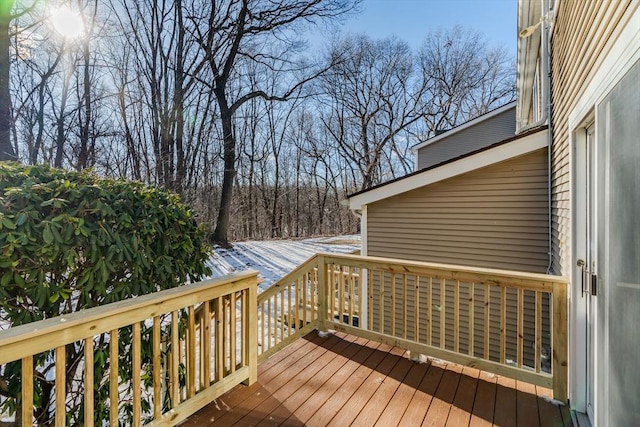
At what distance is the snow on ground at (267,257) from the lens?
964 centimetres

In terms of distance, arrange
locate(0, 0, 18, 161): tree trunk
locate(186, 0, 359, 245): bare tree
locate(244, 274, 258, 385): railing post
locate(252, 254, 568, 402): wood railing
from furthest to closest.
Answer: locate(186, 0, 359, 245): bare tree, locate(0, 0, 18, 161): tree trunk, locate(244, 274, 258, 385): railing post, locate(252, 254, 568, 402): wood railing

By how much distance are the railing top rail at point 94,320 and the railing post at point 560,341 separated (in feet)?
8.32

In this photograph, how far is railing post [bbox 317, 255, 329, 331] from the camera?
3.93 metres

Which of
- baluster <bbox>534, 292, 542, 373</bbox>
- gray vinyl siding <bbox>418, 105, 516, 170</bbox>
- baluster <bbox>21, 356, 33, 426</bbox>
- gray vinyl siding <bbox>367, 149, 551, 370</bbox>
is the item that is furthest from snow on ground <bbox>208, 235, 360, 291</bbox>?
baluster <bbox>21, 356, 33, 426</bbox>

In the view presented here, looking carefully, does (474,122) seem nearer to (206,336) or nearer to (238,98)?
(238,98)

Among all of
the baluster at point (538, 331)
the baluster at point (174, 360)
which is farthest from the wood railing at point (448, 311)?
the baluster at point (174, 360)

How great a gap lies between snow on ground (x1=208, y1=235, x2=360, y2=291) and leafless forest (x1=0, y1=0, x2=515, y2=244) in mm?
1506

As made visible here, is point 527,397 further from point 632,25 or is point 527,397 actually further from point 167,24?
point 167,24

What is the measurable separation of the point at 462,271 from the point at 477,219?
258cm

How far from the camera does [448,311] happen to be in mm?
5508

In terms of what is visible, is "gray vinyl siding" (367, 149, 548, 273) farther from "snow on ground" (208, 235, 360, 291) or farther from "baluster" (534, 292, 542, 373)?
"snow on ground" (208, 235, 360, 291)

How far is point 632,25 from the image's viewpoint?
A: 1.27 m

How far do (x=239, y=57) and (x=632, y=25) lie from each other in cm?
1481

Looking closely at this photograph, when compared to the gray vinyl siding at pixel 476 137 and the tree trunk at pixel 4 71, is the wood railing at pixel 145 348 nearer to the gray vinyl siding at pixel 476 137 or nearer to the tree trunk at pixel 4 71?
the tree trunk at pixel 4 71
